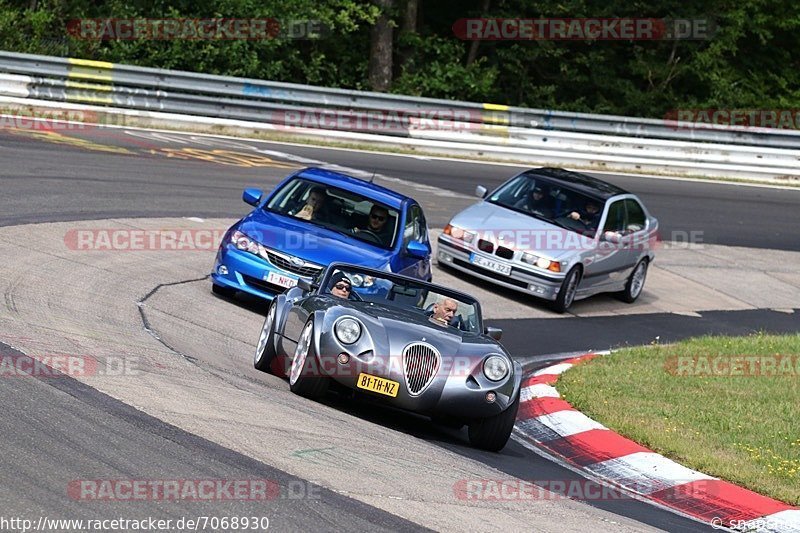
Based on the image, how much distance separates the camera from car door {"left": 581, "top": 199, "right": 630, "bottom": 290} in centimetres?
1775

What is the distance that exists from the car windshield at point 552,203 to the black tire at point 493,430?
8.39 m

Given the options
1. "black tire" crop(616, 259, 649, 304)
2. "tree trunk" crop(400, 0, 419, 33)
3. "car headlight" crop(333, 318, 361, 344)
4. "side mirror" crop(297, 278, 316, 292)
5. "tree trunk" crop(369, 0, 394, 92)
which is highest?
"tree trunk" crop(400, 0, 419, 33)

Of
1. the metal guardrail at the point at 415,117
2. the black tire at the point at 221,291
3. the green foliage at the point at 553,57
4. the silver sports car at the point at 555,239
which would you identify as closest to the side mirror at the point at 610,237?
the silver sports car at the point at 555,239

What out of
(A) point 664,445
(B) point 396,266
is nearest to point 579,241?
(B) point 396,266

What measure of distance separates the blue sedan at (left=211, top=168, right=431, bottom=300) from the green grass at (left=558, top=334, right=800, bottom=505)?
2.47 m

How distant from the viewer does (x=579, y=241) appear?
17562mm

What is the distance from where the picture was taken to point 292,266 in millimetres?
13172

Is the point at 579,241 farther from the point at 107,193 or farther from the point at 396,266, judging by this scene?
the point at 107,193

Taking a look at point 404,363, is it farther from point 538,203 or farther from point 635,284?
point 635,284

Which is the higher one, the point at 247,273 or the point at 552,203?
the point at 552,203

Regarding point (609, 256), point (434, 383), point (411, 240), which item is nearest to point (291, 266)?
point (411, 240)

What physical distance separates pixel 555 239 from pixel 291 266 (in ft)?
17.5

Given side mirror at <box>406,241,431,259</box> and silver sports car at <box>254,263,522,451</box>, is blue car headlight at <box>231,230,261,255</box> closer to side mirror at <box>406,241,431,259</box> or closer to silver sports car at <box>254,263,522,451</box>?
side mirror at <box>406,241,431,259</box>

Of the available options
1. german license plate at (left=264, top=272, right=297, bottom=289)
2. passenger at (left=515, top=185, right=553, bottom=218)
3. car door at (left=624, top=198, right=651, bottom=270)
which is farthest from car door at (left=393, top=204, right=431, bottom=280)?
car door at (left=624, top=198, right=651, bottom=270)
